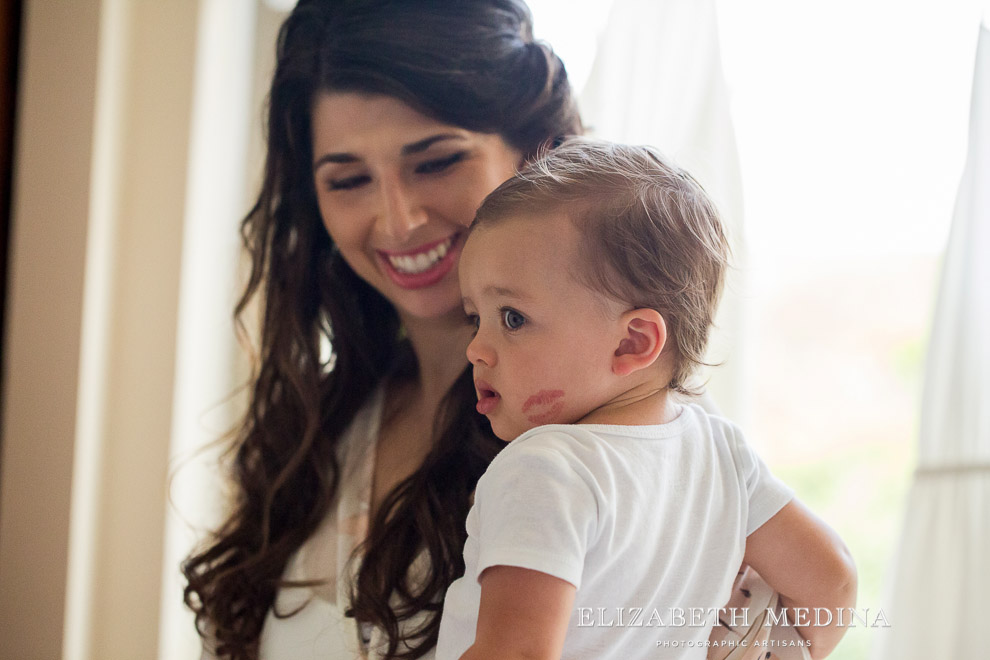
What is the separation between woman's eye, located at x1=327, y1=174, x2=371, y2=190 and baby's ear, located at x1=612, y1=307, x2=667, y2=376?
1.91 feet

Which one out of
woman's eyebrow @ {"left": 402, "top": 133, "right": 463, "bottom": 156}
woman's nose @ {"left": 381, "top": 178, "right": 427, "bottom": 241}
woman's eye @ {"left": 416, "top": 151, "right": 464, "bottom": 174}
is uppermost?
woman's eyebrow @ {"left": 402, "top": 133, "right": 463, "bottom": 156}

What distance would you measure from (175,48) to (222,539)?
1.10 metres

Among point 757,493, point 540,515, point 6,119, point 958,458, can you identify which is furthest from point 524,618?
point 6,119

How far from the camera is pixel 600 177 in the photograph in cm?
79

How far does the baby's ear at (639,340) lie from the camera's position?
2.51 feet

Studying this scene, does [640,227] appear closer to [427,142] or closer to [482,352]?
[482,352]

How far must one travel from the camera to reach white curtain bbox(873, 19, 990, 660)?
1192mm

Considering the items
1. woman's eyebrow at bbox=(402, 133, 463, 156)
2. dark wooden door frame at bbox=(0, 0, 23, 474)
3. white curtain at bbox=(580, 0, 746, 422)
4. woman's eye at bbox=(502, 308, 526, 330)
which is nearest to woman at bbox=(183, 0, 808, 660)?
woman's eyebrow at bbox=(402, 133, 463, 156)

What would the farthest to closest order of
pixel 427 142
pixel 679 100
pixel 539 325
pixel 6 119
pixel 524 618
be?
pixel 6 119 → pixel 679 100 → pixel 427 142 → pixel 539 325 → pixel 524 618

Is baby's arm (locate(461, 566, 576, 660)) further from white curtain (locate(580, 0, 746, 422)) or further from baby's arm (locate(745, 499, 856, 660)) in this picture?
white curtain (locate(580, 0, 746, 422))

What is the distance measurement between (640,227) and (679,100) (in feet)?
2.46

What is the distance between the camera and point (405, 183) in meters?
1.16

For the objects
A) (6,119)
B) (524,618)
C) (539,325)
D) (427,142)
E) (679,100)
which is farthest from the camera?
(6,119)

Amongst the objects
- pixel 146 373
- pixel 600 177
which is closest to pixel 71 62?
pixel 146 373
